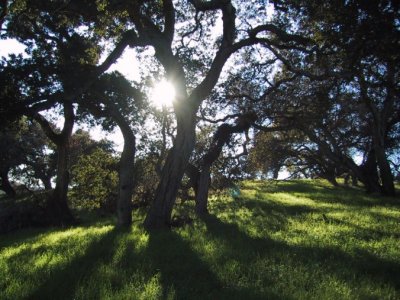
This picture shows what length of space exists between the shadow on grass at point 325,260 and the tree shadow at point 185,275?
0.83 metres

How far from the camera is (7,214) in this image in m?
24.5

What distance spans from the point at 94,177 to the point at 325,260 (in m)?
16.8

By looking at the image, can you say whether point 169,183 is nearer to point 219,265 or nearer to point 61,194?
point 219,265

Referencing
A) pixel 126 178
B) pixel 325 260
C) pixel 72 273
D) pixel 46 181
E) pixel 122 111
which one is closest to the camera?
pixel 72 273

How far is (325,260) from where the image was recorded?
8.01 m

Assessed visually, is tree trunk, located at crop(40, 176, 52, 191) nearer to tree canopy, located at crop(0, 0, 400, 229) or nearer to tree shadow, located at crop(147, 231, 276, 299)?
tree canopy, located at crop(0, 0, 400, 229)

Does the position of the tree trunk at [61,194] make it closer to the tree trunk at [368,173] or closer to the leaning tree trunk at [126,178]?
the leaning tree trunk at [126,178]

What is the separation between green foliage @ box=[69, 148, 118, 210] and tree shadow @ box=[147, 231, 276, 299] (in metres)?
12.0

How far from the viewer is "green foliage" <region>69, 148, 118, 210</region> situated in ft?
70.9

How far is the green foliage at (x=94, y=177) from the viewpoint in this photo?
2162 cm

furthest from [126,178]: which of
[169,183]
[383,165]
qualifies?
[383,165]

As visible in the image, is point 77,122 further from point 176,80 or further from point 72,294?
point 72,294

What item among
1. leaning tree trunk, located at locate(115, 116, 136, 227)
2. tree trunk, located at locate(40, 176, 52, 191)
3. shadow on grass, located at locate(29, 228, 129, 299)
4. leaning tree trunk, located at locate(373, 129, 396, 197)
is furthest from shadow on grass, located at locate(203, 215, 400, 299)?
tree trunk, located at locate(40, 176, 52, 191)

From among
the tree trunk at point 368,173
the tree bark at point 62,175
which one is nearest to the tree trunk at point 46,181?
the tree bark at point 62,175
